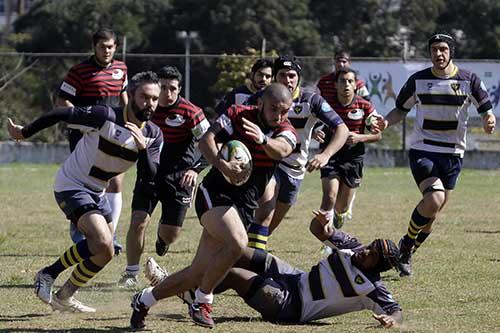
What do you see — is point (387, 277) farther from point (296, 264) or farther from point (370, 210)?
point (370, 210)

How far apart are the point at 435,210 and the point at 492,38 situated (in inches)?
1111

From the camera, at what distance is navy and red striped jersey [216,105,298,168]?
707 cm

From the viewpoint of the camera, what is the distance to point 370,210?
50.3ft

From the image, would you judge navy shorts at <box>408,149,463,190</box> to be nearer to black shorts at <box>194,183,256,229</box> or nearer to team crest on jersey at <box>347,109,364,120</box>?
team crest on jersey at <box>347,109,364,120</box>

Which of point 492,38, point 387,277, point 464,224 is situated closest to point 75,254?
point 387,277

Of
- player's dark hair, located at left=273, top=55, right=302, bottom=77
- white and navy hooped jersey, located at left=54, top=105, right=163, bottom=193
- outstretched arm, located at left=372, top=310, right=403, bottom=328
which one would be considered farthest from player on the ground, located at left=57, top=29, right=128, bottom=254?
outstretched arm, located at left=372, top=310, right=403, bottom=328

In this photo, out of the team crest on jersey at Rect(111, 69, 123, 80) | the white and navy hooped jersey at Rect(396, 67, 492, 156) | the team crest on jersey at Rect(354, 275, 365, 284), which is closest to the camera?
the team crest on jersey at Rect(354, 275, 365, 284)

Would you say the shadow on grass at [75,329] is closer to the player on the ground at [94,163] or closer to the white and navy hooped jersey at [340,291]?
the player on the ground at [94,163]

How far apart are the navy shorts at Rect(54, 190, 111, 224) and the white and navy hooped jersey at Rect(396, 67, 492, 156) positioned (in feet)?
10.8

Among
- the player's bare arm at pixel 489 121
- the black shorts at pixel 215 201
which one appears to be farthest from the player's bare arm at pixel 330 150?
the player's bare arm at pixel 489 121

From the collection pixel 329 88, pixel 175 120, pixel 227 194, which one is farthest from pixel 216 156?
pixel 329 88

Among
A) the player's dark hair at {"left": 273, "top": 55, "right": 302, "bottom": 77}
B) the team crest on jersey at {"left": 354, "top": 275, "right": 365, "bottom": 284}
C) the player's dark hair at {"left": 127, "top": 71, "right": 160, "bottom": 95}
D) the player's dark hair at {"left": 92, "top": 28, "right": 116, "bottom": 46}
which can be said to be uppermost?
→ the player's dark hair at {"left": 127, "top": 71, "right": 160, "bottom": 95}

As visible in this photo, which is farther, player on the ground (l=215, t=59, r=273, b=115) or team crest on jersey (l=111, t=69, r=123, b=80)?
team crest on jersey (l=111, t=69, r=123, b=80)

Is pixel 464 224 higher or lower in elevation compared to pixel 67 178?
lower
